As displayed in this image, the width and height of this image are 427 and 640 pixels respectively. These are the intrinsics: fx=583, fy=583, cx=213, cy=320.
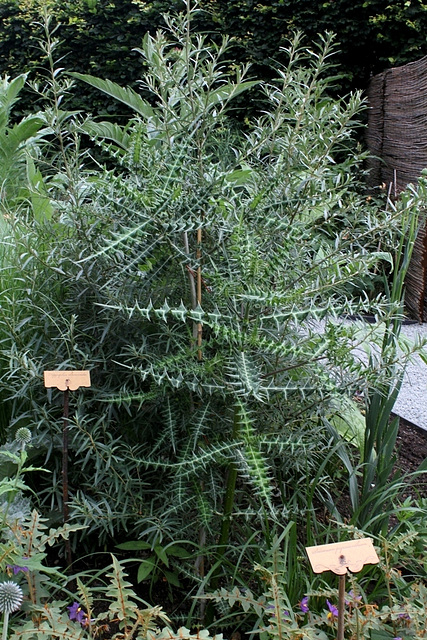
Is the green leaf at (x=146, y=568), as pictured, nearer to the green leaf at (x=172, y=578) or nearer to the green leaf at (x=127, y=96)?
the green leaf at (x=172, y=578)

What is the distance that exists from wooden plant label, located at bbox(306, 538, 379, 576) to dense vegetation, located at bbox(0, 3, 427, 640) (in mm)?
225

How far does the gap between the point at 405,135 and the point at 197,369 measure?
Result: 190 inches

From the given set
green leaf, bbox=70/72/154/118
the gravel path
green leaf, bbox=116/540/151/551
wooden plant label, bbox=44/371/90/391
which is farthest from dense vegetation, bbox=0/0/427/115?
green leaf, bbox=116/540/151/551

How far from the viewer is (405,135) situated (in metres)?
5.48

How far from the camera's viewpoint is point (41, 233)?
1.92 m

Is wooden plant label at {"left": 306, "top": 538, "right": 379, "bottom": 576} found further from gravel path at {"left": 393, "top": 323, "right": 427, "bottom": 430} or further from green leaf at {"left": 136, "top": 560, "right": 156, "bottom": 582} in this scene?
gravel path at {"left": 393, "top": 323, "right": 427, "bottom": 430}

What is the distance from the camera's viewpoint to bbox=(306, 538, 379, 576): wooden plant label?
1.08 metres

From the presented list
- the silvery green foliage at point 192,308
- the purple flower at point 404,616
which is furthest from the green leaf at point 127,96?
the purple flower at point 404,616

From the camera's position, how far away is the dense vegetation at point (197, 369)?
4.58 feet

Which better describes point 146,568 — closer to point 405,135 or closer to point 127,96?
point 127,96

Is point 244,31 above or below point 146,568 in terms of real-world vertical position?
above

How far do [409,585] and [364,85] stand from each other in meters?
6.15

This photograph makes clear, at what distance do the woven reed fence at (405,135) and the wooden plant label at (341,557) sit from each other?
159 inches

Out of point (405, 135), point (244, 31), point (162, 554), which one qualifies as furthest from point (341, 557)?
point (244, 31)
